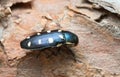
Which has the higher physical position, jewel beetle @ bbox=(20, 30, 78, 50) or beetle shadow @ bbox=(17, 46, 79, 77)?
jewel beetle @ bbox=(20, 30, 78, 50)

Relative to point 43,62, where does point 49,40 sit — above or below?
above

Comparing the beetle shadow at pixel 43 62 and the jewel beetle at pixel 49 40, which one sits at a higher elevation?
the jewel beetle at pixel 49 40

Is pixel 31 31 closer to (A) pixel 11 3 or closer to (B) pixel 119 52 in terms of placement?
(A) pixel 11 3

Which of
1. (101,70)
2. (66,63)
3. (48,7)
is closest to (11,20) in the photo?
(48,7)
